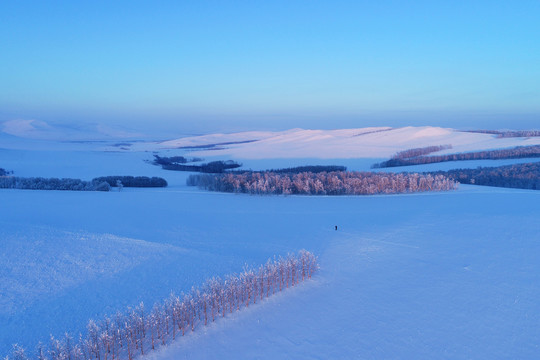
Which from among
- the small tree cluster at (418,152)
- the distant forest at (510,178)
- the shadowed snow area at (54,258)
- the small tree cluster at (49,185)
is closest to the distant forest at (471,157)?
the small tree cluster at (418,152)

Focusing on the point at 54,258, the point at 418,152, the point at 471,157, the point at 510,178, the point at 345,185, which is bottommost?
the point at 54,258

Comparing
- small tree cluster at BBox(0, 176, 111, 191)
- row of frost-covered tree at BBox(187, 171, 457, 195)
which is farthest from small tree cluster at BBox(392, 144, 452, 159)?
small tree cluster at BBox(0, 176, 111, 191)

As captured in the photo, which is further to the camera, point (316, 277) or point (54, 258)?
point (54, 258)

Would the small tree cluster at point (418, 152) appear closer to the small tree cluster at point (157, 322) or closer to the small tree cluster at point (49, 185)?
the small tree cluster at point (49, 185)

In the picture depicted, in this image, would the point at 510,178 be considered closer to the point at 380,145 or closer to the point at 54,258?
the point at 54,258

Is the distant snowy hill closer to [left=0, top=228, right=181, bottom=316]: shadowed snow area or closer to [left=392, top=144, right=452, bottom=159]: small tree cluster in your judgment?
[left=392, top=144, right=452, bottom=159]: small tree cluster

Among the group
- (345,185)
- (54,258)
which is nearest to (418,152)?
(345,185)
